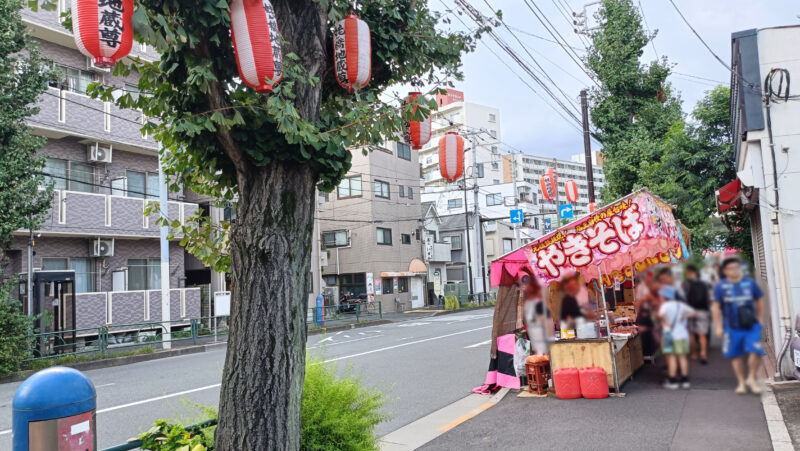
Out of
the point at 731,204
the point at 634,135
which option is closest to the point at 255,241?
the point at 634,135

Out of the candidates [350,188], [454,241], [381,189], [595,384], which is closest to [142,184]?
[350,188]

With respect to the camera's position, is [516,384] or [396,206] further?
[396,206]

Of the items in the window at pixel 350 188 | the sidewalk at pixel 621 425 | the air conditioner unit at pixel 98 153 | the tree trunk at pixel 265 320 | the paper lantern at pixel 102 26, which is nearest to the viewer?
the paper lantern at pixel 102 26

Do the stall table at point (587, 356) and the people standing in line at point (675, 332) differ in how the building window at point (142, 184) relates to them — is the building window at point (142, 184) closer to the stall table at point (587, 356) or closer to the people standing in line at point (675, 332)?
the stall table at point (587, 356)

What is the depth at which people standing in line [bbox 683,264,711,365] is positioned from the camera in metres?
0.58

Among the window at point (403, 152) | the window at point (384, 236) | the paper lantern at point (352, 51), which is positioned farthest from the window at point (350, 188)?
the paper lantern at point (352, 51)

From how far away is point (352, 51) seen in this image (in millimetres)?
5883

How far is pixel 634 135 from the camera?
209 centimetres

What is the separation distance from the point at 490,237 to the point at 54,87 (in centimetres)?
4226

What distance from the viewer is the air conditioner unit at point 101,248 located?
22297 mm

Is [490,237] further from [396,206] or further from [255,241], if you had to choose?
[255,241]

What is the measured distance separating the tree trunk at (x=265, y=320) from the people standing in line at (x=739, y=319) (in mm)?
4827

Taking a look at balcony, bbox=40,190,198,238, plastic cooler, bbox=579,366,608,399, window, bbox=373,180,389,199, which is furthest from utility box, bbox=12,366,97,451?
window, bbox=373,180,389,199

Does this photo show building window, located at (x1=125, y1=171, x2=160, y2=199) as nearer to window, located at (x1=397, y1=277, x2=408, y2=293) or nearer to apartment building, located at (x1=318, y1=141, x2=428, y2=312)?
apartment building, located at (x1=318, y1=141, x2=428, y2=312)
